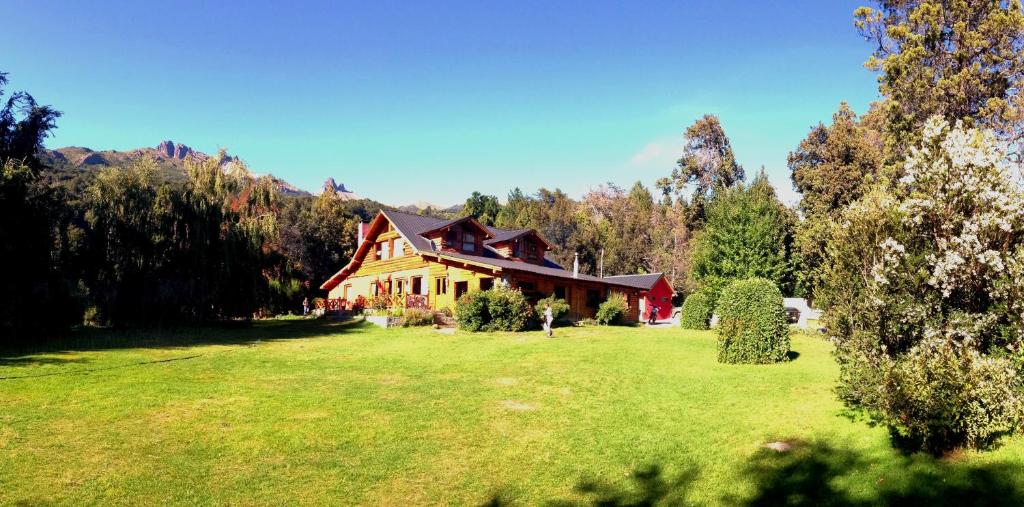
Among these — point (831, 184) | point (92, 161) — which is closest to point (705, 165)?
point (831, 184)

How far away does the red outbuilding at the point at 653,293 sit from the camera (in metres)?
45.2

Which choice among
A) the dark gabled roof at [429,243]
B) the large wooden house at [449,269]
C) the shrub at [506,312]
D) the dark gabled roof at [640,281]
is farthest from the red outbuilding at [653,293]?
the shrub at [506,312]

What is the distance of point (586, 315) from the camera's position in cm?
3762

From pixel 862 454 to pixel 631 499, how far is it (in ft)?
12.6

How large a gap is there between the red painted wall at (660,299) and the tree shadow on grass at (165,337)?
23307 mm

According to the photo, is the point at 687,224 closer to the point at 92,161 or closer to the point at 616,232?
the point at 616,232

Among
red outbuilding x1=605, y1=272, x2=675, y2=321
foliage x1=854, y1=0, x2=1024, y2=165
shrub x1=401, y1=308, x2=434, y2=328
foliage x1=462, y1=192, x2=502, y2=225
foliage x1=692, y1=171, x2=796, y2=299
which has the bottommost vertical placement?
shrub x1=401, y1=308, x2=434, y2=328

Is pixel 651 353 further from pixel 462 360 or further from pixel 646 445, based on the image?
pixel 646 445

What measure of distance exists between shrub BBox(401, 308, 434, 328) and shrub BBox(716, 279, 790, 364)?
1748 cm

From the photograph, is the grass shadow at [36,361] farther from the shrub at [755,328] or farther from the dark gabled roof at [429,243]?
the dark gabled roof at [429,243]

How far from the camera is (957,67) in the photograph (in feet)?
85.3

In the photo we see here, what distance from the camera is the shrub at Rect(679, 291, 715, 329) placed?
102ft

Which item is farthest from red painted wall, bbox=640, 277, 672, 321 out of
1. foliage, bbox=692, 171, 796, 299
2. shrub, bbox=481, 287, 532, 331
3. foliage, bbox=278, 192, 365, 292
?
foliage, bbox=278, 192, 365, 292

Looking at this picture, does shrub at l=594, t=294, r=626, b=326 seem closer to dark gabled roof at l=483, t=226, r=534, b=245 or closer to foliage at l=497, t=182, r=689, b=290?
dark gabled roof at l=483, t=226, r=534, b=245
